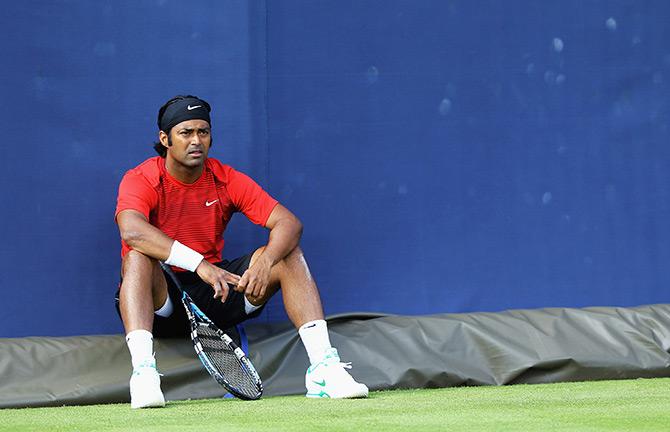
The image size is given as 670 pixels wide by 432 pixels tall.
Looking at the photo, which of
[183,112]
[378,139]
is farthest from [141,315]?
[378,139]

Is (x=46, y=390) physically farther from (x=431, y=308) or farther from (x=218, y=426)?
(x=431, y=308)

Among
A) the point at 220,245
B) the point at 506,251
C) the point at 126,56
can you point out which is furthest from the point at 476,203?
the point at 126,56

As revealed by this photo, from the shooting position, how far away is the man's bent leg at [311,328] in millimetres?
4344

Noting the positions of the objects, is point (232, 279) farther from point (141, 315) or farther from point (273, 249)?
point (141, 315)

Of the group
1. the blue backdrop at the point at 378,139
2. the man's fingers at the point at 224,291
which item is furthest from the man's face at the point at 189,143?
the man's fingers at the point at 224,291

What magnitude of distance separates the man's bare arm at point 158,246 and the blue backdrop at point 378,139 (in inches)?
20.6

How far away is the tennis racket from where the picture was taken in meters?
4.24

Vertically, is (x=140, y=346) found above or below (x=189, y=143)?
below

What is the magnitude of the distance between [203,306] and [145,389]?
67 centimetres

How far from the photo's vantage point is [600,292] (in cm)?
552

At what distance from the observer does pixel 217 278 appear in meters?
4.43

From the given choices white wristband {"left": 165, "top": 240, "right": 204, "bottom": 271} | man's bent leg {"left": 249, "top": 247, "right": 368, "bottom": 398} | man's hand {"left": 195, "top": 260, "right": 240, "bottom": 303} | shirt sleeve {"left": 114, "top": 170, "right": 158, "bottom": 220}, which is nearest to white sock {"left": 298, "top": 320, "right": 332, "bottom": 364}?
man's bent leg {"left": 249, "top": 247, "right": 368, "bottom": 398}

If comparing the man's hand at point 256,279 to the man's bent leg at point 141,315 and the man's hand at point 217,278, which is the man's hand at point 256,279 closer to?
the man's hand at point 217,278

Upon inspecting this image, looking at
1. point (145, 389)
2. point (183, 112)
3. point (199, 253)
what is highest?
point (183, 112)
